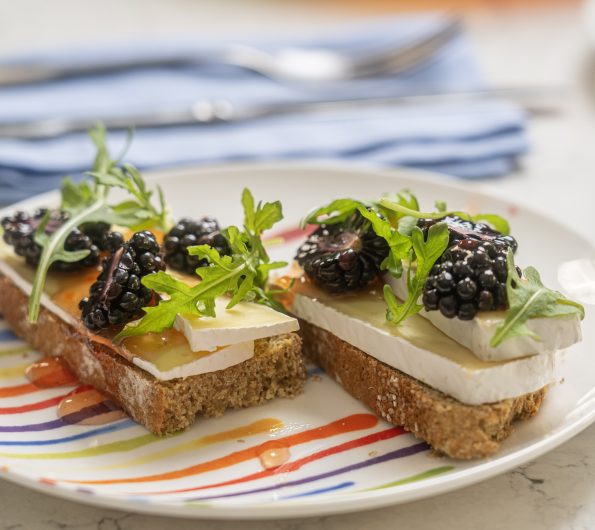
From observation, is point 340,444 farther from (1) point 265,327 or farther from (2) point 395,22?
(2) point 395,22

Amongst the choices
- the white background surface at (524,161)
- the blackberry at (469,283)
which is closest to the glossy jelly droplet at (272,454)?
the white background surface at (524,161)

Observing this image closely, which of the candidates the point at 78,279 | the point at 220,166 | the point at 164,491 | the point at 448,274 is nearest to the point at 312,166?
the point at 220,166

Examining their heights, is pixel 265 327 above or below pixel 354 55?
below

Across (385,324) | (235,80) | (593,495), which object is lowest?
(593,495)

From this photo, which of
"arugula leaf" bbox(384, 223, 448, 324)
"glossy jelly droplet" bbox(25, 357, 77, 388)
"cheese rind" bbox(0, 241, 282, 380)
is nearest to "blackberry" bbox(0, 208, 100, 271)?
"cheese rind" bbox(0, 241, 282, 380)

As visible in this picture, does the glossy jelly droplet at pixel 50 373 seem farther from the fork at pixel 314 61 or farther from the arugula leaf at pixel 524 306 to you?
the fork at pixel 314 61

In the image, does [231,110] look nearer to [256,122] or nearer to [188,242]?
[256,122]
